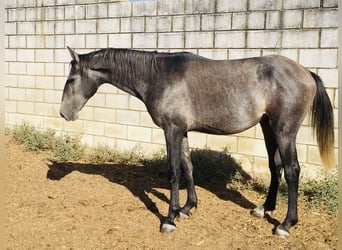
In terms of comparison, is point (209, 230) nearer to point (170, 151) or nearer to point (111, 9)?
point (170, 151)

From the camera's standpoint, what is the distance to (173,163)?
3896mm

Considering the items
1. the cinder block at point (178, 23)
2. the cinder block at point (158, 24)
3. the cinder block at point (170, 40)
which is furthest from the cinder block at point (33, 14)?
the cinder block at point (178, 23)

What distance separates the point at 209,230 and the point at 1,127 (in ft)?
9.42

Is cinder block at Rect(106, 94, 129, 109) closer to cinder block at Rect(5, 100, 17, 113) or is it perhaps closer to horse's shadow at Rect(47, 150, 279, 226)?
horse's shadow at Rect(47, 150, 279, 226)

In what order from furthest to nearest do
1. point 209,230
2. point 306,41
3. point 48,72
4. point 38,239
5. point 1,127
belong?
point 48,72 < point 306,41 < point 209,230 < point 38,239 < point 1,127

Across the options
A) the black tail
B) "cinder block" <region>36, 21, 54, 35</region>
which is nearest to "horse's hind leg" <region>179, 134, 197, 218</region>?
the black tail

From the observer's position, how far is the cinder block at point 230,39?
5.35 meters

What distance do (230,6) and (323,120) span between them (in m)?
2.43

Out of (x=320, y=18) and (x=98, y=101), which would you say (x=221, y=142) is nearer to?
(x=320, y=18)

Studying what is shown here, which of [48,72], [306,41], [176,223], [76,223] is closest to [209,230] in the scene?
[176,223]

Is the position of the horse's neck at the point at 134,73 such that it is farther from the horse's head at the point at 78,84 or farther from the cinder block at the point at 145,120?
the cinder block at the point at 145,120

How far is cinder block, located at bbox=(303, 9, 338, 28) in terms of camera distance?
4.72m

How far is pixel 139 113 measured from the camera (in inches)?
252

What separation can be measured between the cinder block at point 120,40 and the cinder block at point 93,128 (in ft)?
4.88
